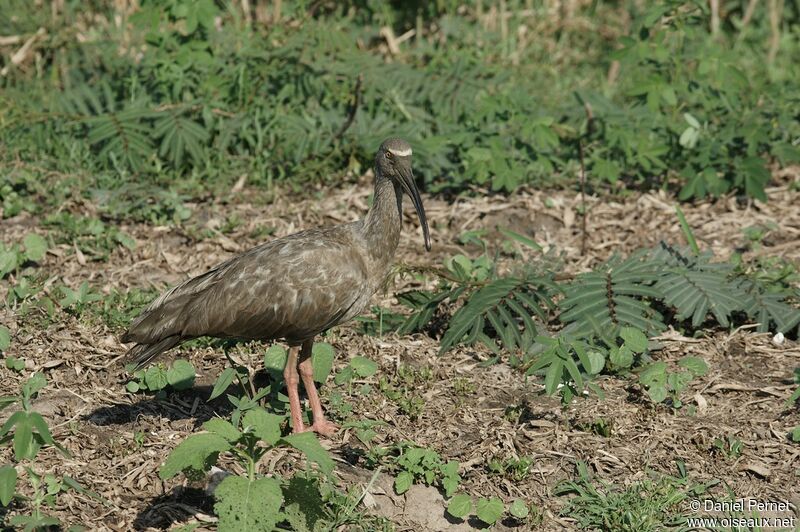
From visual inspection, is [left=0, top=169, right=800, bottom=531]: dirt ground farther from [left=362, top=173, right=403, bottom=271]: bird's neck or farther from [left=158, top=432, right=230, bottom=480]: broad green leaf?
[left=362, top=173, right=403, bottom=271]: bird's neck

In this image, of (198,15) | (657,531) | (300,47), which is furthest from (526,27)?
(657,531)

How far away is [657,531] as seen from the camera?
5.48 metres

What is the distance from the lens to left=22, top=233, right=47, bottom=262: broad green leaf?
7.80m

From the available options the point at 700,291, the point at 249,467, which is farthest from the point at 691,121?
the point at 249,467

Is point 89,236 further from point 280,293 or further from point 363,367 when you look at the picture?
point 363,367

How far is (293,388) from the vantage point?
6.28m

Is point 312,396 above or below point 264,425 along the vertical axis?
below

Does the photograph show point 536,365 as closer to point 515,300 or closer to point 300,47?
point 515,300

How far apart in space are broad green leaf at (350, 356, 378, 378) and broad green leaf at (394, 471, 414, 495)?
824 millimetres

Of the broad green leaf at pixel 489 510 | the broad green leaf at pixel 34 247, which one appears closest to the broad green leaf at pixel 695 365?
the broad green leaf at pixel 489 510

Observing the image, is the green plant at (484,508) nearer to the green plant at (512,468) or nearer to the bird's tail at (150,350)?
the green plant at (512,468)

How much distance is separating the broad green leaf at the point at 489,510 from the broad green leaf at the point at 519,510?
3.0 inches

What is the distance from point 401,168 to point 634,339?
1.83m

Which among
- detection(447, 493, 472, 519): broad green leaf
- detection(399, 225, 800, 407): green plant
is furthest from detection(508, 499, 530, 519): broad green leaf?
detection(399, 225, 800, 407): green plant
